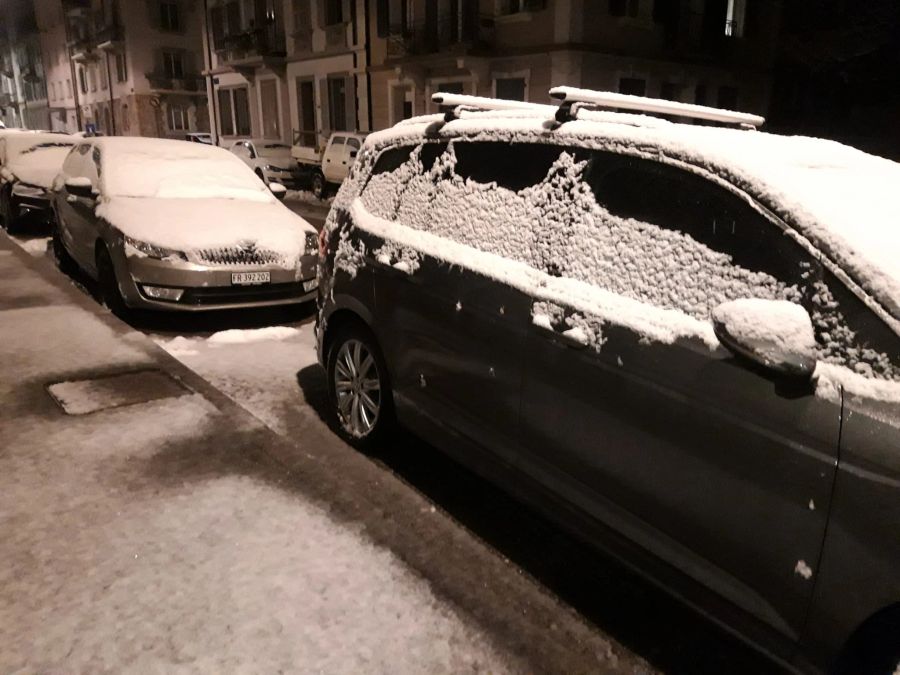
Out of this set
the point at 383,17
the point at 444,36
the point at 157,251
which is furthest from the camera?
the point at 383,17

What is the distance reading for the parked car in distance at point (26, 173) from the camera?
38.6 ft

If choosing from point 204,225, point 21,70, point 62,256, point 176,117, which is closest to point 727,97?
point 62,256

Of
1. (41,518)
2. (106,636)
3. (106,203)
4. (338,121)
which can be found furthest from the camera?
(338,121)

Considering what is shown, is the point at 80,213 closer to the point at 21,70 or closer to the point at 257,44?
the point at 257,44

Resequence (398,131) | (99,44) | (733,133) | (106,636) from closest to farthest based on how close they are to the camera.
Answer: (106,636)
(733,133)
(398,131)
(99,44)

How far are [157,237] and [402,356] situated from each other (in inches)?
134

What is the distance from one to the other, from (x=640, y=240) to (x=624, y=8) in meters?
19.3

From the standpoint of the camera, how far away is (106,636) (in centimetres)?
248

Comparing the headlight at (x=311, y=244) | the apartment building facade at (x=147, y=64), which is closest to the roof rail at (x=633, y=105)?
the headlight at (x=311, y=244)

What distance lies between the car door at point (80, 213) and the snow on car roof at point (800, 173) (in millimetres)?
5324

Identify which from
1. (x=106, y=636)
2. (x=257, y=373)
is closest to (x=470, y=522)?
(x=106, y=636)

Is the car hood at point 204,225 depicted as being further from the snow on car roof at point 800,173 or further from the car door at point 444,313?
the snow on car roof at point 800,173

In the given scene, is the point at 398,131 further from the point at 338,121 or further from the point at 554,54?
Answer: the point at 338,121

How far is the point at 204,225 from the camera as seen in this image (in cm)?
636
